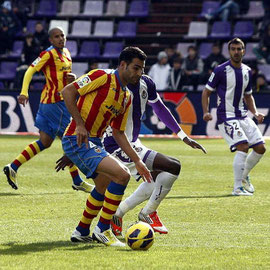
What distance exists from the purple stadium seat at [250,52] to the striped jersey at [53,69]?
14.3 m

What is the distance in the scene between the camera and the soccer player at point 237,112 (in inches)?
468

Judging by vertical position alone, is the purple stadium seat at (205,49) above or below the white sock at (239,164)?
below

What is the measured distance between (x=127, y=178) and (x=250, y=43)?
777 inches

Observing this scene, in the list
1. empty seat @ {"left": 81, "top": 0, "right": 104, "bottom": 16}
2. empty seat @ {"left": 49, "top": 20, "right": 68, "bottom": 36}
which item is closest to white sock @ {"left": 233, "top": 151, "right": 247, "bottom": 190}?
empty seat @ {"left": 49, "top": 20, "right": 68, "bottom": 36}

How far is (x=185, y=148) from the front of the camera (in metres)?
19.0

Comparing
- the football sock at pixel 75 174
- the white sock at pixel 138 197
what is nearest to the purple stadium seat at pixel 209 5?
the football sock at pixel 75 174

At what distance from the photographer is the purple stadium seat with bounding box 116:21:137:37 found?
28.2 m

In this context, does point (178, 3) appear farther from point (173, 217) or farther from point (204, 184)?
point (173, 217)

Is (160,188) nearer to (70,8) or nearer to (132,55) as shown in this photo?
(132,55)

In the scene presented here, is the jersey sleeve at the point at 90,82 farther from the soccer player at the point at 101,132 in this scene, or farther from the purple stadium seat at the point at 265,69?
the purple stadium seat at the point at 265,69

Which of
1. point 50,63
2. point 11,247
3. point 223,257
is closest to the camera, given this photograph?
point 223,257

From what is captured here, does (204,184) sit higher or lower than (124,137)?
lower

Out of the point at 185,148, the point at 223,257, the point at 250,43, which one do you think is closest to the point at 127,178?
the point at 223,257

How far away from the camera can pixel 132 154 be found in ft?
24.6
